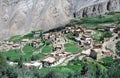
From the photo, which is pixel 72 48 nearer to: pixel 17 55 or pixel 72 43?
pixel 72 43

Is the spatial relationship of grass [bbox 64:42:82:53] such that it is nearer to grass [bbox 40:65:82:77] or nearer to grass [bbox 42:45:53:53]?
grass [bbox 42:45:53:53]

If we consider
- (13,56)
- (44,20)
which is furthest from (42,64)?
(44,20)

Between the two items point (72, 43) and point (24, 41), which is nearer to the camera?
point (72, 43)

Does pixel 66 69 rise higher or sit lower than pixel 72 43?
higher

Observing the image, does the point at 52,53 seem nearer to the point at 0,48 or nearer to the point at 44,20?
the point at 0,48

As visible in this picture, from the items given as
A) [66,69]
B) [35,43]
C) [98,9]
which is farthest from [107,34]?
[98,9]

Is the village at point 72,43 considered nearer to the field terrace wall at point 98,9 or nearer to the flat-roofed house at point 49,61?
the flat-roofed house at point 49,61

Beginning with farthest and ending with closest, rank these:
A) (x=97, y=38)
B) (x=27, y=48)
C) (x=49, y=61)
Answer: (x=27, y=48) < (x=97, y=38) < (x=49, y=61)

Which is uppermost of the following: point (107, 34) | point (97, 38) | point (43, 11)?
point (43, 11)
